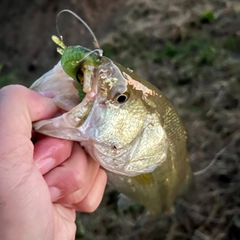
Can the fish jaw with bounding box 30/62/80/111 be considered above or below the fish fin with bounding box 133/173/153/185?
above

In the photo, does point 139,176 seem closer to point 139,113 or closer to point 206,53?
point 139,113

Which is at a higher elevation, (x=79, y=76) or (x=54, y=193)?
(x=79, y=76)

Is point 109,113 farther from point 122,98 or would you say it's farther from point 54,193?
point 54,193

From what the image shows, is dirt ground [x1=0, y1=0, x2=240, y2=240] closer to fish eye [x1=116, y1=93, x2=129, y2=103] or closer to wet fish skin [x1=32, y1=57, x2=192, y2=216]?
wet fish skin [x1=32, y1=57, x2=192, y2=216]

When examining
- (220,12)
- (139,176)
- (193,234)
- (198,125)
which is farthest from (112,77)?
(220,12)

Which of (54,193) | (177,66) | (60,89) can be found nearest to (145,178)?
(54,193)

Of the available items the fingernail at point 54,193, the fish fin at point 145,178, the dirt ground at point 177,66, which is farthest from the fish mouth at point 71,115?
the dirt ground at point 177,66

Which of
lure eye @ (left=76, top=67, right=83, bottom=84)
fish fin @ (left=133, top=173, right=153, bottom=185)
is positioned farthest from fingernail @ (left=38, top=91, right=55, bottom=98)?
fish fin @ (left=133, top=173, right=153, bottom=185)
